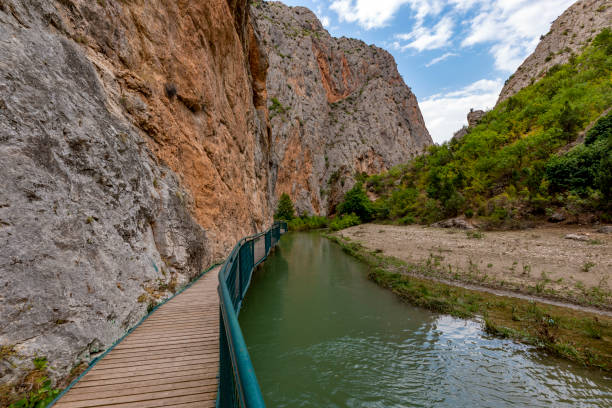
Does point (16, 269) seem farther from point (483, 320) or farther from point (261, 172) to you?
point (261, 172)

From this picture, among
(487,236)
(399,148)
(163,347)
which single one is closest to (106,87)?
(163,347)

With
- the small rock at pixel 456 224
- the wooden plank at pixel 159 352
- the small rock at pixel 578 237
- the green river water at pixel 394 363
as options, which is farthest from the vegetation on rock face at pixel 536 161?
the wooden plank at pixel 159 352

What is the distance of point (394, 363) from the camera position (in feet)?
18.8

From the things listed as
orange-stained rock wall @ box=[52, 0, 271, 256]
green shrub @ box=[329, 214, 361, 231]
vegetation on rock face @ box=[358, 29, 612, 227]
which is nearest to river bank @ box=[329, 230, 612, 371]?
orange-stained rock wall @ box=[52, 0, 271, 256]

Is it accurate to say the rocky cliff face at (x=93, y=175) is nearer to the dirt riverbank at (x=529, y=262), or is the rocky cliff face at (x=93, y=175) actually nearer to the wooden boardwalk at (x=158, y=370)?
the wooden boardwalk at (x=158, y=370)

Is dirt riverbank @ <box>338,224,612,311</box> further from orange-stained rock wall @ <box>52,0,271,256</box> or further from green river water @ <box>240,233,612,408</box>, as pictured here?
orange-stained rock wall @ <box>52,0,271,256</box>

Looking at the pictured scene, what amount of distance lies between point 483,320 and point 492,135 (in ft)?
91.7

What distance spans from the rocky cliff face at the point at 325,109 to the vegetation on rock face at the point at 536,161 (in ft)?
69.3

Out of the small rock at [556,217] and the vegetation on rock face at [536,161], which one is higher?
the vegetation on rock face at [536,161]

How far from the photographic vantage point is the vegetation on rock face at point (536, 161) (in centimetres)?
1609

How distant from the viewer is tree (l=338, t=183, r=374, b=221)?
135ft

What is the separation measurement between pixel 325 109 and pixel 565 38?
42313mm

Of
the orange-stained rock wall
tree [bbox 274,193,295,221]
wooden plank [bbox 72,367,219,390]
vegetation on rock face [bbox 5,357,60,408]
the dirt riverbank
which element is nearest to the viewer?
vegetation on rock face [bbox 5,357,60,408]

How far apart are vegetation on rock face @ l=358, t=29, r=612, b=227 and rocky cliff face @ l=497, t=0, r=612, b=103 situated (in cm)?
511
